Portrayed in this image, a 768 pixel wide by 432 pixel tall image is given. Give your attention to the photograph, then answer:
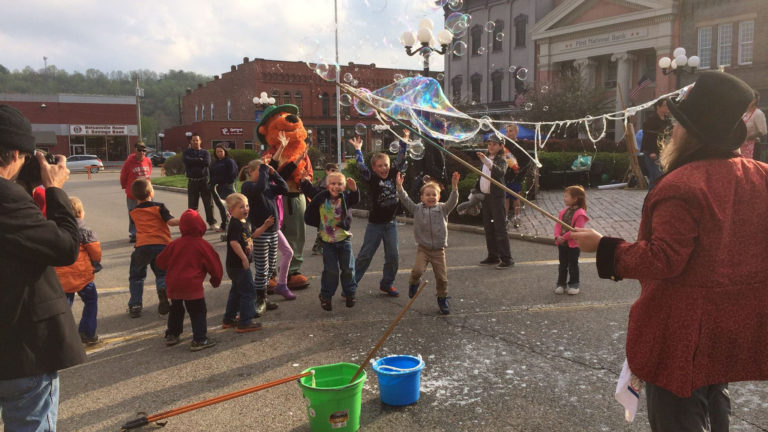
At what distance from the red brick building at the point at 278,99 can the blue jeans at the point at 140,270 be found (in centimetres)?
4345

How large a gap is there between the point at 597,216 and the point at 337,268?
764 centimetres

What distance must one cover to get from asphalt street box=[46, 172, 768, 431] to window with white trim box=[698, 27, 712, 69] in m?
27.2

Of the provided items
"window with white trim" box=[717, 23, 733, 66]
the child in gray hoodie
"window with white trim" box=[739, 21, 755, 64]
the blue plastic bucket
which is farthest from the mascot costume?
"window with white trim" box=[739, 21, 755, 64]

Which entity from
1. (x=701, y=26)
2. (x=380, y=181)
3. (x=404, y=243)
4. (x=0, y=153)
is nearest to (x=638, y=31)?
(x=701, y=26)

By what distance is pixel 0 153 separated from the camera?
233 centimetres

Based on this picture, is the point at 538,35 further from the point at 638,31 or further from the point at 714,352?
the point at 714,352

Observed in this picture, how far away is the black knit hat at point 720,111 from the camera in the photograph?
225cm

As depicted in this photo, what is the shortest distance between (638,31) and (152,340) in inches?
1299

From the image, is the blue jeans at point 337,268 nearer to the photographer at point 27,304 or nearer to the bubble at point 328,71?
the bubble at point 328,71

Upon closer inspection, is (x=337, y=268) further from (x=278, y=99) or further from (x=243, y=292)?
(x=278, y=99)

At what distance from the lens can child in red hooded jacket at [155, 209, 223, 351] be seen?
4992 millimetres

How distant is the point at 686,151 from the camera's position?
2.36 m

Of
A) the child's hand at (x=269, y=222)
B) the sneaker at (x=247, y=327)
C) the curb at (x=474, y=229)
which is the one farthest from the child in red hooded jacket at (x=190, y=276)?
the curb at (x=474, y=229)

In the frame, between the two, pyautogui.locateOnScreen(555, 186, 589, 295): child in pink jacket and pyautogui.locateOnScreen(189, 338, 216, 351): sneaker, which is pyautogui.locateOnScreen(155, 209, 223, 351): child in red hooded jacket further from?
pyautogui.locateOnScreen(555, 186, 589, 295): child in pink jacket
